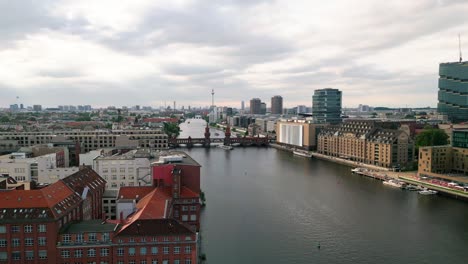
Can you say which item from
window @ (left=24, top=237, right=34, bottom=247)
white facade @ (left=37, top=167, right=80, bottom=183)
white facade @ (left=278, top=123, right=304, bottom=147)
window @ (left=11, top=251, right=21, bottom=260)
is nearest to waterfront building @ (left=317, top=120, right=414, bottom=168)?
white facade @ (left=278, top=123, right=304, bottom=147)

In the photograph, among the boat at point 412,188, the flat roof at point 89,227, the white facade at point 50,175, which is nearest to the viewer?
the flat roof at point 89,227

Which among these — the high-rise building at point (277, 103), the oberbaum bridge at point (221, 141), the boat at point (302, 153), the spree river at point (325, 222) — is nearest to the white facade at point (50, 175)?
the spree river at point (325, 222)

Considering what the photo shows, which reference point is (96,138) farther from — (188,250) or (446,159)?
(188,250)

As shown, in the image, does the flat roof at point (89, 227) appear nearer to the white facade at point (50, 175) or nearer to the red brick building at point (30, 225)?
the red brick building at point (30, 225)

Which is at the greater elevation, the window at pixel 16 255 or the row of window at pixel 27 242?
the row of window at pixel 27 242

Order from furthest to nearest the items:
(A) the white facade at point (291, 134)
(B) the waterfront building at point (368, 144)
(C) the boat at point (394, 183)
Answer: (A) the white facade at point (291, 134), (B) the waterfront building at point (368, 144), (C) the boat at point (394, 183)

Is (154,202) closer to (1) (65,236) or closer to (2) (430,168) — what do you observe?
(1) (65,236)

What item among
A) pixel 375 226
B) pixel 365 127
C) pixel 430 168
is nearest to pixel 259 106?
pixel 365 127
